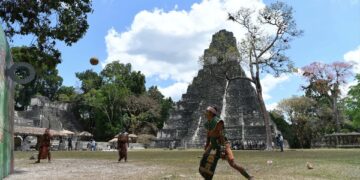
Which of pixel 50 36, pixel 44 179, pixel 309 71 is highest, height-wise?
pixel 309 71

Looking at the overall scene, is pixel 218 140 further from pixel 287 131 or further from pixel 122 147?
pixel 287 131

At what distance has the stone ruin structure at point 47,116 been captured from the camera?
6497 centimetres

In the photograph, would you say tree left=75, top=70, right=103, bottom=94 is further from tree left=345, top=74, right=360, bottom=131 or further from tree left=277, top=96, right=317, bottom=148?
tree left=345, top=74, right=360, bottom=131

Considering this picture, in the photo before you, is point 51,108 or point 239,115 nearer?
point 239,115

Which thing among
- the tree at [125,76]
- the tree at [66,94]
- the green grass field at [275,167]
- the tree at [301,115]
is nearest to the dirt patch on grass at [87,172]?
the green grass field at [275,167]

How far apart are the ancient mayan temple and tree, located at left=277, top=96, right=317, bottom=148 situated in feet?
36.1

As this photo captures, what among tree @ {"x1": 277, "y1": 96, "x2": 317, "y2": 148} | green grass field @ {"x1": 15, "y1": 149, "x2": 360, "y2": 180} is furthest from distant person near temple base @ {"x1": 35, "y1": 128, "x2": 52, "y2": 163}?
tree @ {"x1": 277, "y1": 96, "x2": 317, "y2": 148}

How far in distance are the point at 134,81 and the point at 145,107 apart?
8.70 metres

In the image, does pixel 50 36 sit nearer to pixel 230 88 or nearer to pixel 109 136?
pixel 230 88

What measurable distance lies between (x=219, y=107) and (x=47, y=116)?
31.0m

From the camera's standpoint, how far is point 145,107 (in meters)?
68.1

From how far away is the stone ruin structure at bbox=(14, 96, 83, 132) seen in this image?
6497cm

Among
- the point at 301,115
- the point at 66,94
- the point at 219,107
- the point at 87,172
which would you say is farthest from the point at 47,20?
the point at 66,94

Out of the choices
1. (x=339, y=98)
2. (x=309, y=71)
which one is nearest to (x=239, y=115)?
(x=309, y=71)
